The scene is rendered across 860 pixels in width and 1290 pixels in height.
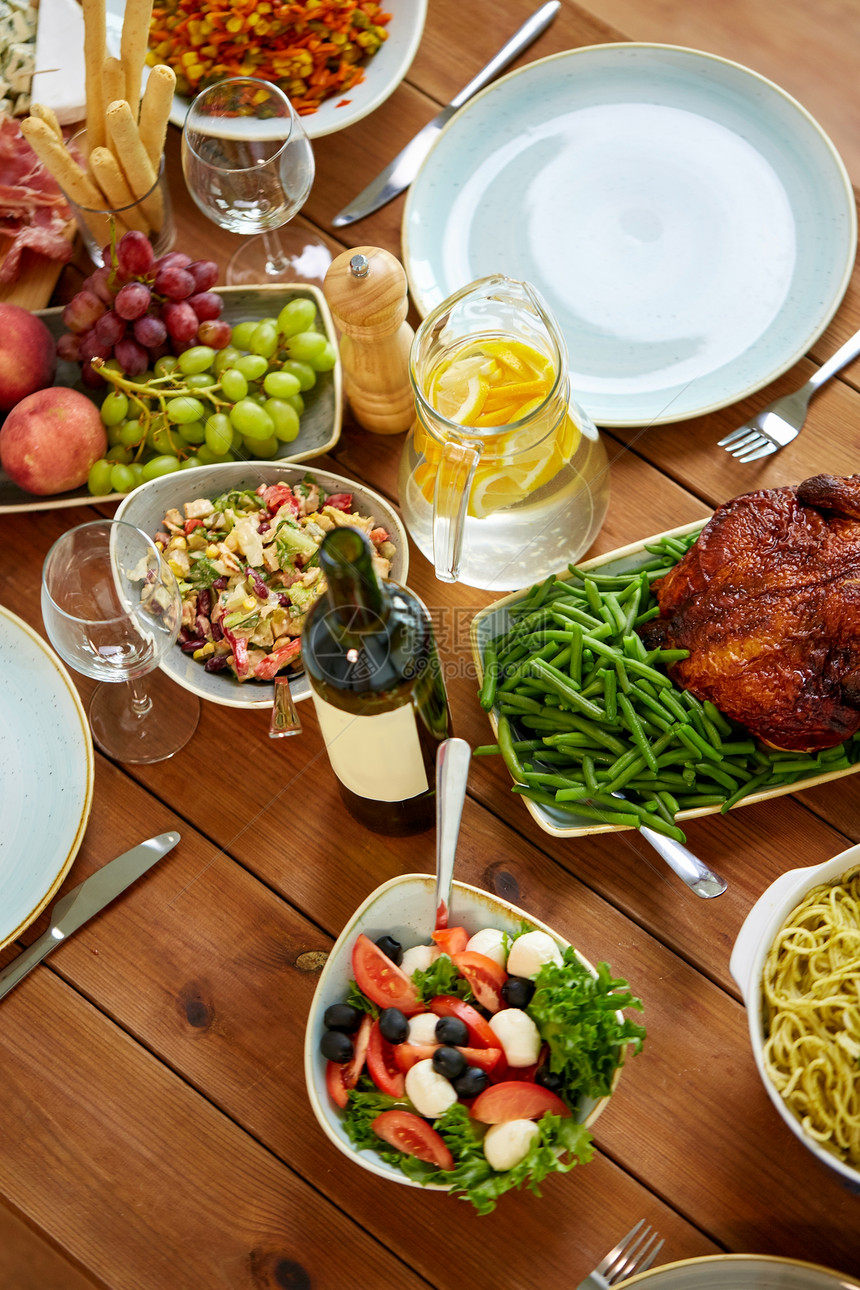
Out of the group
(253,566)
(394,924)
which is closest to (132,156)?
(253,566)

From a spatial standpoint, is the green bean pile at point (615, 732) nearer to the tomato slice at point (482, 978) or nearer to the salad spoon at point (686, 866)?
the salad spoon at point (686, 866)

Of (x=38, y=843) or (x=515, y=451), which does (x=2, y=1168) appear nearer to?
(x=38, y=843)

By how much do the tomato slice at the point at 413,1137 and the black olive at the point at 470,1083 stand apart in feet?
0.14

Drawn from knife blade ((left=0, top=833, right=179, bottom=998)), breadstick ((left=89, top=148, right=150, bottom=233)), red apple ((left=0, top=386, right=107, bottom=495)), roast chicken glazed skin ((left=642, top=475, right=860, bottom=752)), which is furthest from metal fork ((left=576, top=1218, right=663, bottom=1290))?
breadstick ((left=89, top=148, right=150, bottom=233))

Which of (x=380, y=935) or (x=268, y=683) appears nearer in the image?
(x=380, y=935)

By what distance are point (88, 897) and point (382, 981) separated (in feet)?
1.19

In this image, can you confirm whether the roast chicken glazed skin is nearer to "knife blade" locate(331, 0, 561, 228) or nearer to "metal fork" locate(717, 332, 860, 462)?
"metal fork" locate(717, 332, 860, 462)

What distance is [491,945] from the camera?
999mm

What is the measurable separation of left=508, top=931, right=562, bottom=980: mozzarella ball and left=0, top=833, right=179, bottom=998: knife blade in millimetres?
413

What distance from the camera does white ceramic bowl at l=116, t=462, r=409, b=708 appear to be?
45.3 inches

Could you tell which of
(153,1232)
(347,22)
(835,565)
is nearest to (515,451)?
(835,565)

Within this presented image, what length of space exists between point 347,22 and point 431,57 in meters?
0.16

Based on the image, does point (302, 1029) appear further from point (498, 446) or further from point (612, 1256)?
point (498, 446)

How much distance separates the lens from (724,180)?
4.52ft
